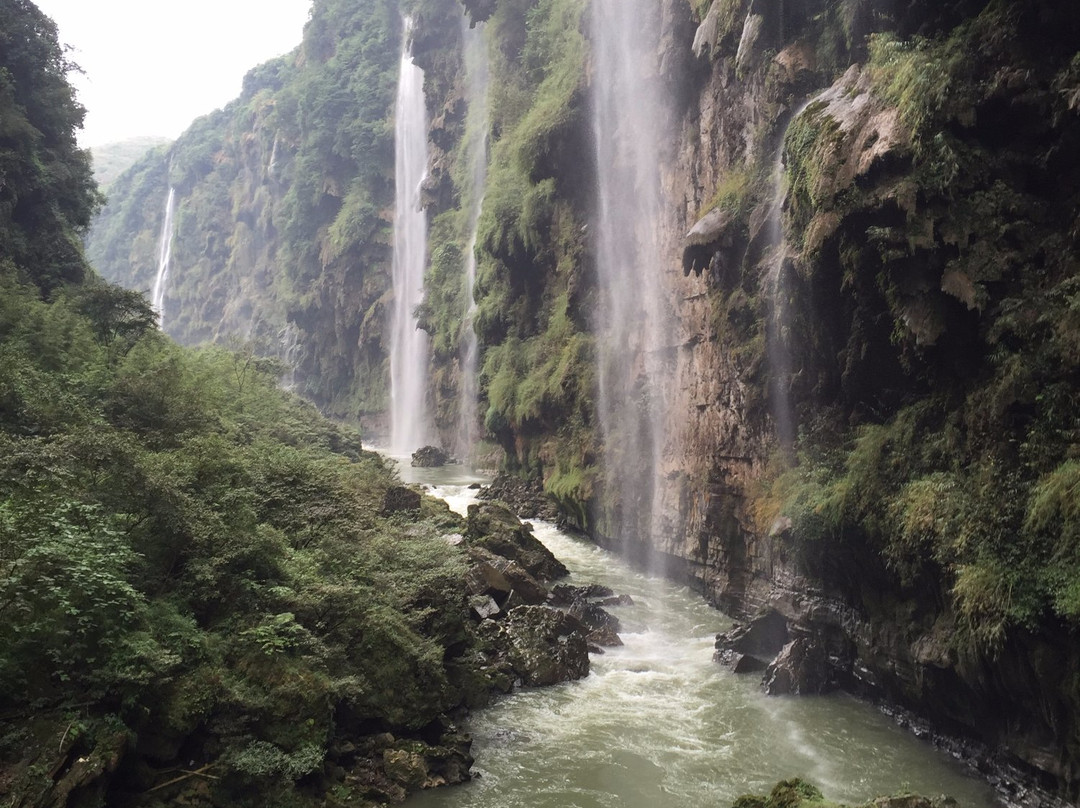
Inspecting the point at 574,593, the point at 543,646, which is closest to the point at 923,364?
the point at 543,646

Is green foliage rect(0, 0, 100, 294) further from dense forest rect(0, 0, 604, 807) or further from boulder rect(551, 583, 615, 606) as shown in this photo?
boulder rect(551, 583, 615, 606)

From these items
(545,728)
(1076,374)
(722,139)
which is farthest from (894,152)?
(545,728)

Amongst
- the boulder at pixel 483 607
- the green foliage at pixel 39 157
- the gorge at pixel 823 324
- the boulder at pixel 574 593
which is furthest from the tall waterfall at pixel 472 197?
the boulder at pixel 483 607

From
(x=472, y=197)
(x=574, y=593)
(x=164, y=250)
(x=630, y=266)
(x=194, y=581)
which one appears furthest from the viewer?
(x=164, y=250)

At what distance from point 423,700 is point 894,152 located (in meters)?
9.50

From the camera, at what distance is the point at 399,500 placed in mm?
18172

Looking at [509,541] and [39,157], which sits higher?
[39,157]

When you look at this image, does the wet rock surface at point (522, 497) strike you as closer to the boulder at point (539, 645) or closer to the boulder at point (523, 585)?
the boulder at point (523, 585)

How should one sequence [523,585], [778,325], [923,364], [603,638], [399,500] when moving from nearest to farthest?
[923,364] → [778,325] → [603,638] → [523,585] → [399,500]

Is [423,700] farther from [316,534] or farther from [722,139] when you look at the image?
[722,139]

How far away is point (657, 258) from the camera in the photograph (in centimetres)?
2069

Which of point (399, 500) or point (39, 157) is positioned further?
point (39, 157)

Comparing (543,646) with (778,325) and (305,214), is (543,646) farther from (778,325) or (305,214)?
(305,214)

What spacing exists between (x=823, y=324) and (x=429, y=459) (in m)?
28.7
